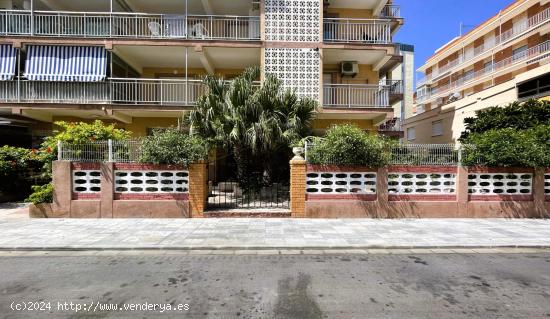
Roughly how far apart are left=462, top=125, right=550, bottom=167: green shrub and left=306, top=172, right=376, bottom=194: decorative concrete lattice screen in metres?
2.96

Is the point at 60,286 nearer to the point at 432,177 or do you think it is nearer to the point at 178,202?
the point at 178,202

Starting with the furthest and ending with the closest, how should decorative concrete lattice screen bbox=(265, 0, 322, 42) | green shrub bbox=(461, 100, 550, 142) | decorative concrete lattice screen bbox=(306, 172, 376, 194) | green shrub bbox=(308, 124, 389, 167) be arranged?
1. decorative concrete lattice screen bbox=(265, 0, 322, 42)
2. green shrub bbox=(461, 100, 550, 142)
3. decorative concrete lattice screen bbox=(306, 172, 376, 194)
4. green shrub bbox=(308, 124, 389, 167)

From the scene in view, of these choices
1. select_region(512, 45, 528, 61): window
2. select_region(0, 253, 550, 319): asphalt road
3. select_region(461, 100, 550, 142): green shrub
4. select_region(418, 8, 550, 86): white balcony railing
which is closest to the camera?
select_region(0, 253, 550, 319): asphalt road

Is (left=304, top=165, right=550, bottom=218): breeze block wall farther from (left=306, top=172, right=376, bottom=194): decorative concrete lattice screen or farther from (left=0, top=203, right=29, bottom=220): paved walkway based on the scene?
(left=0, top=203, right=29, bottom=220): paved walkway

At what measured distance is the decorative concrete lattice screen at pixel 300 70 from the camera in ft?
46.3

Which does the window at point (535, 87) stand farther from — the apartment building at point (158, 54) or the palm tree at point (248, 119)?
the palm tree at point (248, 119)

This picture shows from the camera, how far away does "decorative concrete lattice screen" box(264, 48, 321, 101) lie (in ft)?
46.3

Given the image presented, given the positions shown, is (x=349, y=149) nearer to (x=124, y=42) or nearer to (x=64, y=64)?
(x=124, y=42)

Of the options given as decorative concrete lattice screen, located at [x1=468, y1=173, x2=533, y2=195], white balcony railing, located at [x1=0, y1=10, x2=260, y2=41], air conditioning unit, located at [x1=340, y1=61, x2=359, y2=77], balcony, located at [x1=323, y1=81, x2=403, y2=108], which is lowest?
decorative concrete lattice screen, located at [x1=468, y1=173, x2=533, y2=195]

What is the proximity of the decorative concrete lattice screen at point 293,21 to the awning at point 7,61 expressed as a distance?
1096 cm

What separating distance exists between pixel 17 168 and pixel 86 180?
16.4 feet

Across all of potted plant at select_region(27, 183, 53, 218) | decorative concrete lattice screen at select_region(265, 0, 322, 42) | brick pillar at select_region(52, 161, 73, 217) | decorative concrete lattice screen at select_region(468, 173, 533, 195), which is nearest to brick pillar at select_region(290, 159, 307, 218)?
decorative concrete lattice screen at select_region(468, 173, 533, 195)

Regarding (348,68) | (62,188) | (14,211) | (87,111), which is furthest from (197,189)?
Result: (348,68)

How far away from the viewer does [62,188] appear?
29.5ft
